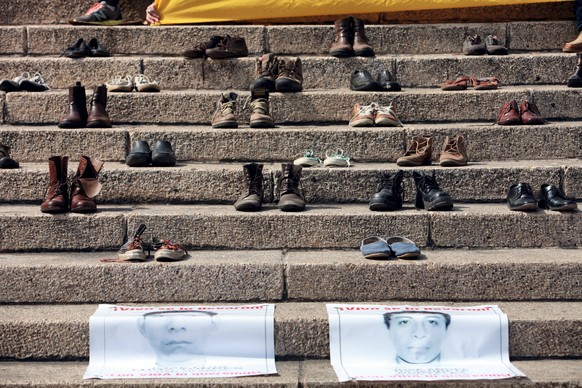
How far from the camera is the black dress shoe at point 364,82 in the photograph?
693cm

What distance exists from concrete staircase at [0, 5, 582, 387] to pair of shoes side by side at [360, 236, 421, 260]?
0.08m

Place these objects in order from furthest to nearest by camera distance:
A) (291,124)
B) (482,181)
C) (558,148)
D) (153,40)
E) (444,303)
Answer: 1. (153,40)
2. (291,124)
3. (558,148)
4. (482,181)
5. (444,303)

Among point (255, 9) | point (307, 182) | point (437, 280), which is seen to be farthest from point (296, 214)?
point (255, 9)

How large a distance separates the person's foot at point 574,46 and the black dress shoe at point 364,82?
164cm

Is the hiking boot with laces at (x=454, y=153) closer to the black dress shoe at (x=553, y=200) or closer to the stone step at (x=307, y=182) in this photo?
the stone step at (x=307, y=182)

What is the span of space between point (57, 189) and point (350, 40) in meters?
2.87

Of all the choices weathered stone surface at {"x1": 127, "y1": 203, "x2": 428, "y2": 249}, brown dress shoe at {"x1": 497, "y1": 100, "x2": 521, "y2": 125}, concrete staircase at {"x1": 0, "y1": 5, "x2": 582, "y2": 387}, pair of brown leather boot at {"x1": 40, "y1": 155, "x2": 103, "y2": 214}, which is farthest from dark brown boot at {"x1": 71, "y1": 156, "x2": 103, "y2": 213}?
brown dress shoe at {"x1": 497, "y1": 100, "x2": 521, "y2": 125}

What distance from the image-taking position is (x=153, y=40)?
7730mm

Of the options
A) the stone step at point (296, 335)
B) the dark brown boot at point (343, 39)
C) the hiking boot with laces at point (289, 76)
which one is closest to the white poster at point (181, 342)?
the stone step at point (296, 335)

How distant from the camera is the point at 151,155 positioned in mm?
6145

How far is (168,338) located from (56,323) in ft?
1.94

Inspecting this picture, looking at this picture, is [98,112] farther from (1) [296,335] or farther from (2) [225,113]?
(1) [296,335]

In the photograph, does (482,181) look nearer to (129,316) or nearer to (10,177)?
(129,316)

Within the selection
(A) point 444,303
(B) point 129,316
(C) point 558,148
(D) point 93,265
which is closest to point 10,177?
(D) point 93,265
